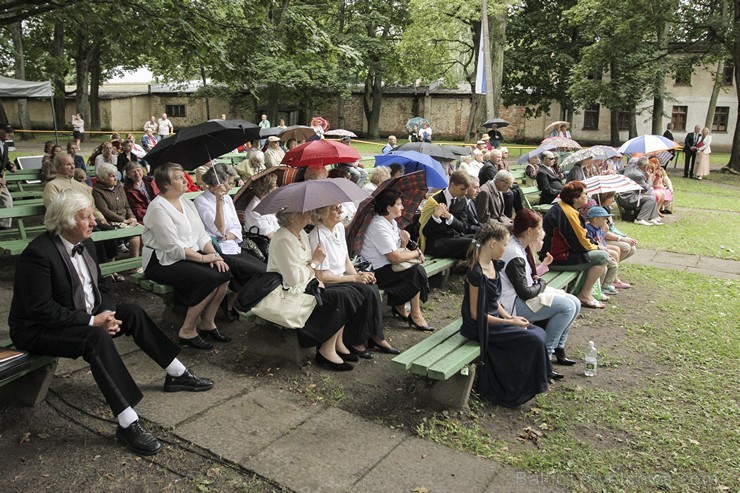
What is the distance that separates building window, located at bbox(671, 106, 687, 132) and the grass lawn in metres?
35.3

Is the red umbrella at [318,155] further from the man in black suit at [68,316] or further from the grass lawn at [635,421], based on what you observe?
the man in black suit at [68,316]

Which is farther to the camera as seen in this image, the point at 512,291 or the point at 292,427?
the point at 512,291

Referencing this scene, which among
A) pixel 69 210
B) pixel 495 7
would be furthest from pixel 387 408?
pixel 495 7

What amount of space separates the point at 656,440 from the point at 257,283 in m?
3.07

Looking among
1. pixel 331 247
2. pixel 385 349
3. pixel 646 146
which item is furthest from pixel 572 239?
pixel 646 146

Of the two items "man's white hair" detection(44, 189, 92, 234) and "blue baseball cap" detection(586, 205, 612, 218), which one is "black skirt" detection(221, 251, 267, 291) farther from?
"blue baseball cap" detection(586, 205, 612, 218)

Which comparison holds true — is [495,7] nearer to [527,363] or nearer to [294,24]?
[294,24]

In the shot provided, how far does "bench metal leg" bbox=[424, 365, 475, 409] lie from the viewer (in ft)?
14.4

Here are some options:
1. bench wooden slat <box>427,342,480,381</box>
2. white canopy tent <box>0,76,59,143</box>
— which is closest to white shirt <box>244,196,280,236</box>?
bench wooden slat <box>427,342,480,381</box>

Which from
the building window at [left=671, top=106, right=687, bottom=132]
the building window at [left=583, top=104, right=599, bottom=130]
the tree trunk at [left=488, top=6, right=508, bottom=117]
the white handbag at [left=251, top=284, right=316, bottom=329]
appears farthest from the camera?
the building window at [left=583, top=104, right=599, bottom=130]

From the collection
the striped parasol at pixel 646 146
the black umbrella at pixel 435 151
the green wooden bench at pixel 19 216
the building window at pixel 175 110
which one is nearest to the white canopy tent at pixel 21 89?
the green wooden bench at pixel 19 216

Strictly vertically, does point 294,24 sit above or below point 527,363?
above

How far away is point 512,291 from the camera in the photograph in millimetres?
4945

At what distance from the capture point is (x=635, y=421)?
443 cm
